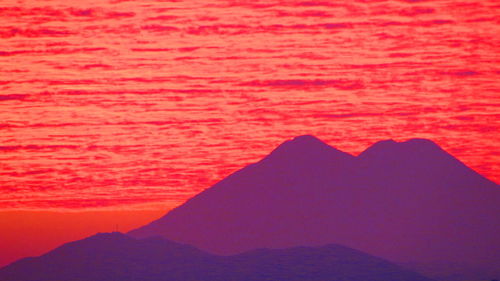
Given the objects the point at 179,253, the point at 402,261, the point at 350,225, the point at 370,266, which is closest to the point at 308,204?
the point at 350,225

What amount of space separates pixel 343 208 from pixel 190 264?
6.23 metres

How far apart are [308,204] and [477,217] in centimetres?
582

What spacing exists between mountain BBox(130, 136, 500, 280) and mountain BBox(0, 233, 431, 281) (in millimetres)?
518

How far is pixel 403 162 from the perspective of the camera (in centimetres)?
3319

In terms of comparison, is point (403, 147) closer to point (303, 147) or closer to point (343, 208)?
point (303, 147)

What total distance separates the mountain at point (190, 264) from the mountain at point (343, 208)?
0.52 m

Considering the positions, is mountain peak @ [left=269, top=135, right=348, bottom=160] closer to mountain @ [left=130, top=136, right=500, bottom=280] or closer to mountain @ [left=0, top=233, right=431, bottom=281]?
mountain @ [left=130, top=136, right=500, bottom=280]

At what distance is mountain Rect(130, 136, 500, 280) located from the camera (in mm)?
22594

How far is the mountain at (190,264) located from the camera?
22.4 m

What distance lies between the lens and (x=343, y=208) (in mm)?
26406

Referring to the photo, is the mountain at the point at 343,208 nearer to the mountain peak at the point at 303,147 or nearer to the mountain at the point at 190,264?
the mountain peak at the point at 303,147

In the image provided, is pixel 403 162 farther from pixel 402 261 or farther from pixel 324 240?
pixel 402 261

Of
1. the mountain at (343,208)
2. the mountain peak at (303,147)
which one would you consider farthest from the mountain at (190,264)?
the mountain peak at (303,147)

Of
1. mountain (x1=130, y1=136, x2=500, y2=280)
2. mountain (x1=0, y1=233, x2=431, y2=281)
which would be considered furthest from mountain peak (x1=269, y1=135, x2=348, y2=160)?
mountain (x1=0, y1=233, x2=431, y2=281)
